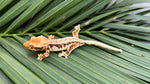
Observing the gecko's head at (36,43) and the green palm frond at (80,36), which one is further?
the gecko's head at (36,43)

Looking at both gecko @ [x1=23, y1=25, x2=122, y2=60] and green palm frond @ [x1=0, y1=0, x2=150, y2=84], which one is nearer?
green palm frond @ [x1=0, y1=0, x2=150, y2=84]

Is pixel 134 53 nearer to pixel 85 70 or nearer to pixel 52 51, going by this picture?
pixel 85 70

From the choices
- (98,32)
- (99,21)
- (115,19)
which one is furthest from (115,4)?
(98,32)

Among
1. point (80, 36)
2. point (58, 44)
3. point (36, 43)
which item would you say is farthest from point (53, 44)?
point (80, 36)

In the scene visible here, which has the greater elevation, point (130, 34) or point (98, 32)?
point (98, 32)
